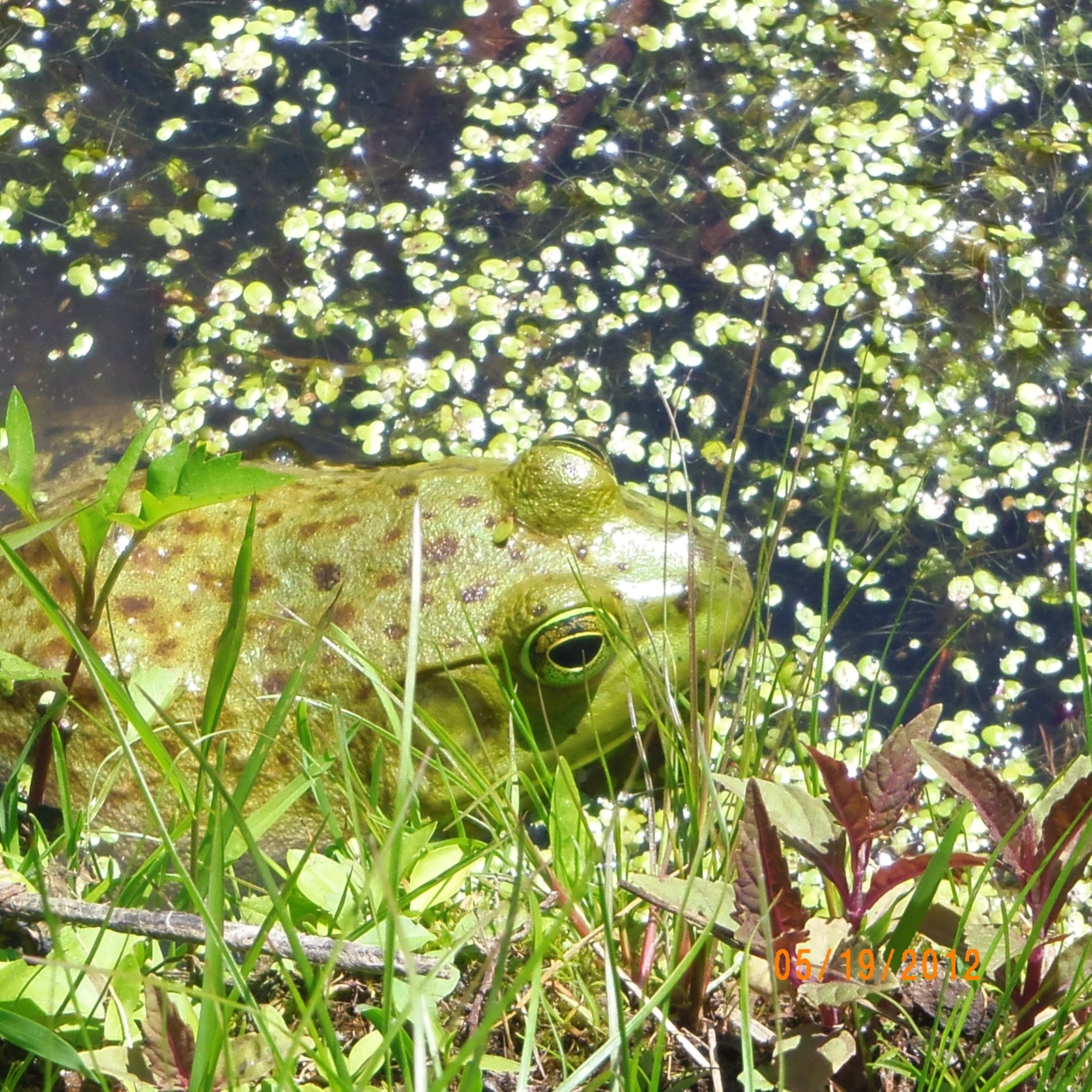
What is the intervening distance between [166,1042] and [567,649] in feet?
3.61

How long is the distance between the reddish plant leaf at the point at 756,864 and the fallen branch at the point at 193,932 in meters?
0.42

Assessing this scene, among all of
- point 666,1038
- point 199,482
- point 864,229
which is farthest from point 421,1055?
point 864,229

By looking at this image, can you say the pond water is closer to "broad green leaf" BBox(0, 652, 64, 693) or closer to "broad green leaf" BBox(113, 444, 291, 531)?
"broad green leaf" BBox(0, 652, 64, 693)

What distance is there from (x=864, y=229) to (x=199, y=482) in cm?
242

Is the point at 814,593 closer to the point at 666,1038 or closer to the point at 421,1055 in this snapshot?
the point at 666,1038

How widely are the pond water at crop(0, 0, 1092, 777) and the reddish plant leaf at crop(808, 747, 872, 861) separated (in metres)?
1.20

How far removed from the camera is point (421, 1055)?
45.1 inches

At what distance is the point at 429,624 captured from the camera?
237 centimetres

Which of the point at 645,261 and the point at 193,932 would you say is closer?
the point at 193,932

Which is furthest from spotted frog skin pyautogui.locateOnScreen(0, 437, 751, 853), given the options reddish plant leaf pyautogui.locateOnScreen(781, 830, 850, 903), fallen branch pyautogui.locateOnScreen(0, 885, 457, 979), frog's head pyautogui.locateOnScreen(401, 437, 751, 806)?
reddish plant leaf pyautogui.locateOnScreen(781, 830, 850, 903)

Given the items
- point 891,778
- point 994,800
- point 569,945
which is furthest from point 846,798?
point 569,945

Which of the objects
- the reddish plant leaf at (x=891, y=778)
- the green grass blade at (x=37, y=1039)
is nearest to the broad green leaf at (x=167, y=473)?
the green grass blade at (x=37, y=1039)

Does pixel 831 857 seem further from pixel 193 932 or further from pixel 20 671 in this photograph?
pixel 20 671

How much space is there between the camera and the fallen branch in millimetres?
1495
